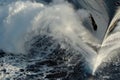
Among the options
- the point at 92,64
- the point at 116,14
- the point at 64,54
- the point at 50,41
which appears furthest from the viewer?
the point at 116,14

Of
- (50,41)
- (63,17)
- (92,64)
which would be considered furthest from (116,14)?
(92,64)

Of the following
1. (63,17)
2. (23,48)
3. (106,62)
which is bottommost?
(106,62)

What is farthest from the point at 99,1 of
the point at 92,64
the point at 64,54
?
the point at 92,64

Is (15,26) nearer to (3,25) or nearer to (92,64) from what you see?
(3,25)

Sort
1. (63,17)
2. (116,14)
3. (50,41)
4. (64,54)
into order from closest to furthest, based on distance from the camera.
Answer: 1. (64,54)
2. (50,41)
3. (63,17)
4. (116,14)

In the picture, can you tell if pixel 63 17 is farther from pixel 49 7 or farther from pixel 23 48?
pixel 23 48

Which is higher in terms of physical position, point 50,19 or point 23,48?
point 50,19

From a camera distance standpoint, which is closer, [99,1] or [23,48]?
[23,48]
